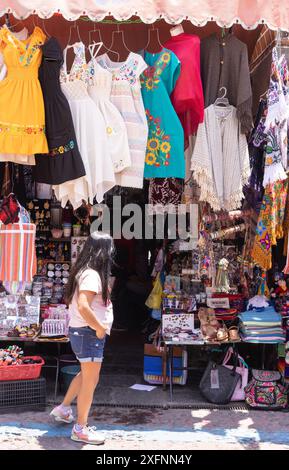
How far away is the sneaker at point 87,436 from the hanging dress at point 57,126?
1.94 metres

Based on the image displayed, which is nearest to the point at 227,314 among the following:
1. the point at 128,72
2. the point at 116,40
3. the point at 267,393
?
the point at 267,393

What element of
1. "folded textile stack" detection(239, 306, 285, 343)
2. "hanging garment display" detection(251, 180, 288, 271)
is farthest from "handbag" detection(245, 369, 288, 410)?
"hanging garment display" detection(251, 180, 288, 271)

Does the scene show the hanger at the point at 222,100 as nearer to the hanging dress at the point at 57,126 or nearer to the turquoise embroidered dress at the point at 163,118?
the turquoise embroidered dress at the point at 163,118

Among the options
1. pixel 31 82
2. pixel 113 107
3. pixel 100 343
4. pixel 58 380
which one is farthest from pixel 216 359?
pixel 31 82

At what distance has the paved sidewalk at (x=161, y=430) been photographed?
4273 millimetres

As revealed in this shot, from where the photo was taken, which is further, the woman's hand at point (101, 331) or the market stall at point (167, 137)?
the market stall at point (167, 137)

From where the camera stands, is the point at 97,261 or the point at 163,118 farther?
the point at 163,118

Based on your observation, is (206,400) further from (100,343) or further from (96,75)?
(96,75)

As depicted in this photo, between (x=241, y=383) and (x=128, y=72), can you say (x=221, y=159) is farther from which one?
(x=241, y=383)

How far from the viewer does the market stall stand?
4277 mm

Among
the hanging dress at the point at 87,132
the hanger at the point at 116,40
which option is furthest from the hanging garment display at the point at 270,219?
the hanger at the point at 116,40

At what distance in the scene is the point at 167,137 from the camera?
15.0 feet

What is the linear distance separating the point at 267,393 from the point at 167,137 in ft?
8.33

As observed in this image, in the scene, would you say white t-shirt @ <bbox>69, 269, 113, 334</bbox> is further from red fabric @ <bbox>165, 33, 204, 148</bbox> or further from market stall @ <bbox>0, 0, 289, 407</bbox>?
red fabric @ <bbox>165, 33, 204, 148</bbox>
